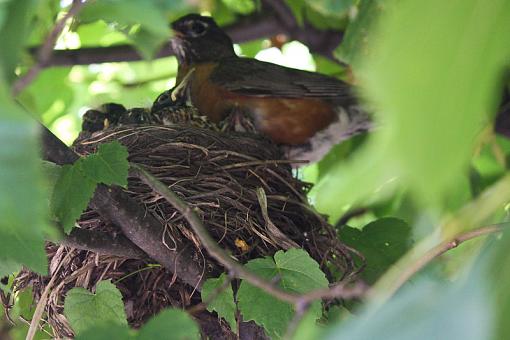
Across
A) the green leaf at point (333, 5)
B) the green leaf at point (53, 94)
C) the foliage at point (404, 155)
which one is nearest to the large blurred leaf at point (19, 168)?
the foliage at point (404, 155)

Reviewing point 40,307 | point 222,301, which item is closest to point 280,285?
point 222,301

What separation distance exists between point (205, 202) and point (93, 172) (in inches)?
30.7

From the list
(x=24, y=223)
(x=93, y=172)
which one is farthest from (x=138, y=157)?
(x=24, y=223)

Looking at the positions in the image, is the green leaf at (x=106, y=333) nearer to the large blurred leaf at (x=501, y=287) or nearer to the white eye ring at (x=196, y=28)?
the large blurred leaf at (x=501, y=287)

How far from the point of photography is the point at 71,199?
1.75 m

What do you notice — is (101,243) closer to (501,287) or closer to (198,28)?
(501,287)

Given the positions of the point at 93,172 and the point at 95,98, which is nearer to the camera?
the point at 93,172

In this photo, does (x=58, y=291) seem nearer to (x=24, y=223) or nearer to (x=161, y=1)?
(x=161, y=1)

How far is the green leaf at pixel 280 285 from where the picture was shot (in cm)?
188

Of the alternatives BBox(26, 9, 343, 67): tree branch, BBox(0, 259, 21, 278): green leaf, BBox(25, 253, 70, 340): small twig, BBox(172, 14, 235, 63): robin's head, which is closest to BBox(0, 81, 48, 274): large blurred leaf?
BBox(0, 259, 21, 278): green leaf

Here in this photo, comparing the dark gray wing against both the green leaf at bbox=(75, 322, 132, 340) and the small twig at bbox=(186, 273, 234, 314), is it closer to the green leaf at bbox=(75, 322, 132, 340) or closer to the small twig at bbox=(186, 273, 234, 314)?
the small twig at bbox=(186, 273, 234, 314)

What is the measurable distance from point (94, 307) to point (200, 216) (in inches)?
17.6

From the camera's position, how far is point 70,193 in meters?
1.75

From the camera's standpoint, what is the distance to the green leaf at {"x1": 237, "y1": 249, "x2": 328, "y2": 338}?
1.88m
